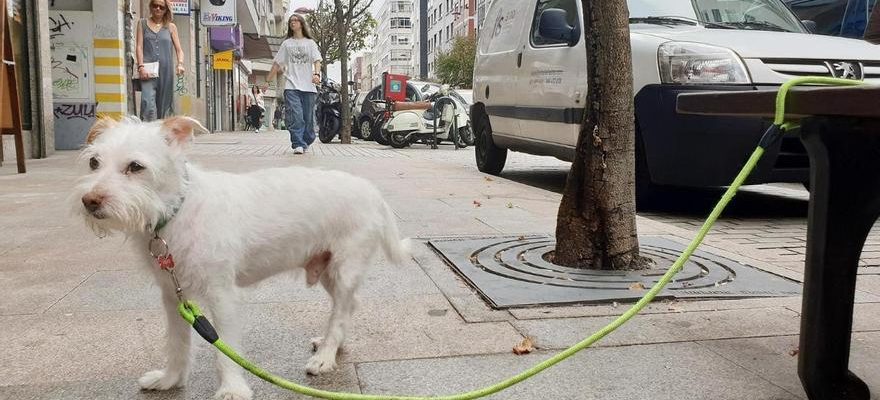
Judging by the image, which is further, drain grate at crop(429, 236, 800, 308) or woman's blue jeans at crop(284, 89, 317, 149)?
woman's blue jeans at crop(284, 89, 317, 149)

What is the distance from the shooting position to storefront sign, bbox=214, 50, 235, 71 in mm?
34216

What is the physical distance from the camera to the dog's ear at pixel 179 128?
2137 millimetres

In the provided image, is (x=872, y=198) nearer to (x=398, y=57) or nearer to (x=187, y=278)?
(x=187, y=278)

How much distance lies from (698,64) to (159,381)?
14.7 ft

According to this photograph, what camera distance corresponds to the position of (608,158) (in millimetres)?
3809

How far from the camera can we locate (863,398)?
2.14 meters

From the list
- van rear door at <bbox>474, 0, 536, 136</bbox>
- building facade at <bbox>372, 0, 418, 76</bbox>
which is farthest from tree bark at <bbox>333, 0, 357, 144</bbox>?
building facade at <bbox>372, 0, 418, 76</bbox>

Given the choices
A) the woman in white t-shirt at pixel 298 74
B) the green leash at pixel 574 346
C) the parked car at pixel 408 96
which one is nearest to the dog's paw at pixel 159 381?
the green leash at pixel 574 346

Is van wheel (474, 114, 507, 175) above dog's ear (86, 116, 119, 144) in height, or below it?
below

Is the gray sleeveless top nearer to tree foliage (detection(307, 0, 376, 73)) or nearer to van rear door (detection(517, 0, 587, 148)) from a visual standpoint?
van rear door (detection(517, 0, 587, 148))

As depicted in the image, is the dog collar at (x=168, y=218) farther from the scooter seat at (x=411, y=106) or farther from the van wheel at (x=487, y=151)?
the scooter seat at (x=411, y=106)

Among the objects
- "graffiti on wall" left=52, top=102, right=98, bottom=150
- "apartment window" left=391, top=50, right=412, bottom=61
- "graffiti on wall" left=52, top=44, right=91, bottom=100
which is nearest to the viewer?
"graffiti on wall" left=52, top=102, right=98, bottom=150

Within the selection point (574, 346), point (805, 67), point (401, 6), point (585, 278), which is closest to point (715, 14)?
point (805, 67)

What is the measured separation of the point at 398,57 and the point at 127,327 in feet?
436
